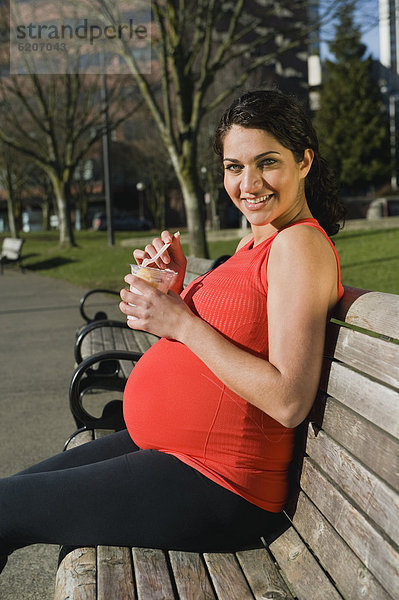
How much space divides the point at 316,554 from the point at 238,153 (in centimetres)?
119

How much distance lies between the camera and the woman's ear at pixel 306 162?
2.23 metres

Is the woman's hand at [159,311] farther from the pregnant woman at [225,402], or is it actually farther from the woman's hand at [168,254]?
the woman's hand at [168,254]

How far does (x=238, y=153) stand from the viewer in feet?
7.26

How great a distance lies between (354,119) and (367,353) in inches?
1986

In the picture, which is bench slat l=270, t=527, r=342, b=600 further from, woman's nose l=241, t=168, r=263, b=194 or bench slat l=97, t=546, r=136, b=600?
woman's nose l=241, t=168, r=263, b=194

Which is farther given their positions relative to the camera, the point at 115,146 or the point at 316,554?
the point at 115,146

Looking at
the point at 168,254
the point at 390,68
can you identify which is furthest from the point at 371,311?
the point at 390,68

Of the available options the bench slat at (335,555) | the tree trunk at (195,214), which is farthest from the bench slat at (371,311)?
the tree trunk at (195,214)

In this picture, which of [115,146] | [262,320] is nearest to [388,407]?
[262,320]

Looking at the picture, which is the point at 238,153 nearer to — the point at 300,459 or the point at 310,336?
the point at 310,336

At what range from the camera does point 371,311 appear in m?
1.87

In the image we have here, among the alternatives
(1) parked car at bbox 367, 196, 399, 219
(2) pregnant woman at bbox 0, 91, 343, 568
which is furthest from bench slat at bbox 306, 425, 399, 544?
(1) parked car at bbox 367, 196, 399, 219

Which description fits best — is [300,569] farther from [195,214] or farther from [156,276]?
[195,214]

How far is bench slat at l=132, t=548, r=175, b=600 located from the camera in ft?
6.14
